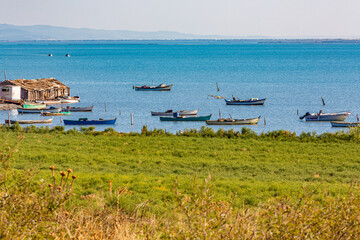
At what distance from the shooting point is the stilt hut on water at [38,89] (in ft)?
233

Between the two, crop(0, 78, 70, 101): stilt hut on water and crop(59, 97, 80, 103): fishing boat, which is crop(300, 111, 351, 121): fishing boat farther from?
crop(0, 78, 70, 101): stilt hut on water

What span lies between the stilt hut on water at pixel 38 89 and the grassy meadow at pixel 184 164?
41.7 meters

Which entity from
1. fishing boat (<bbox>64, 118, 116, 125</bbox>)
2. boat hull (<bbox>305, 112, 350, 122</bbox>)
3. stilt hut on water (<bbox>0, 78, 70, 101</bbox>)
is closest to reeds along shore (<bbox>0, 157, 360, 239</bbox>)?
fishing boat (<bbox>64, 118, 116, 125</bbox>)

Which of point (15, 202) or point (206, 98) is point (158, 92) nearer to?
point (206, 98)

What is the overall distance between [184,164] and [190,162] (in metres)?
0.44

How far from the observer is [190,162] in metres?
21.1

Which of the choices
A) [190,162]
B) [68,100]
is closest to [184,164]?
[190,162]

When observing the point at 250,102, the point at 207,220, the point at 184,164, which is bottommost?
the point at 250,102

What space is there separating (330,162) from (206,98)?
205 ft

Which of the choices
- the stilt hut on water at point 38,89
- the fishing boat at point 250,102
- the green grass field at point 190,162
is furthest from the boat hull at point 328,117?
the stilt hut on water at point 38,89

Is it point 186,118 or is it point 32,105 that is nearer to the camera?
point 186,118

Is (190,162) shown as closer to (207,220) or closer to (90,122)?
(207,220)

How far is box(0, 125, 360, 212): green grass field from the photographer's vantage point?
15.1 m

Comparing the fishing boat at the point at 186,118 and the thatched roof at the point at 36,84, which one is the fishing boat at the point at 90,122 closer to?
the fishing boat at the point at 186,118
